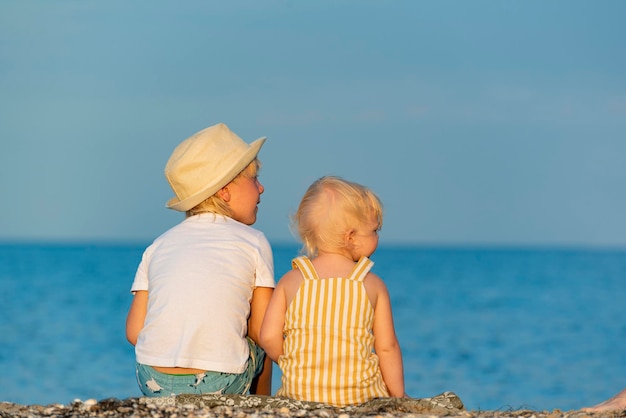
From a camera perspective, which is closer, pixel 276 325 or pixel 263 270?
pixel 276 325

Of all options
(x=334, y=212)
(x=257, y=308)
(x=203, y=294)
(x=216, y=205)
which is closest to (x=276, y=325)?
(x=257, y=308)

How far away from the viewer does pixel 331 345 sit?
4191 millimetres

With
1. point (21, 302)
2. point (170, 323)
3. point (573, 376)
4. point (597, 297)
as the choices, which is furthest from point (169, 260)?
point (597, 297)

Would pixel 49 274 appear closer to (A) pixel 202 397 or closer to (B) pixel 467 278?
(B) pixel 467 278

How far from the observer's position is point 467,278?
50.3 metres

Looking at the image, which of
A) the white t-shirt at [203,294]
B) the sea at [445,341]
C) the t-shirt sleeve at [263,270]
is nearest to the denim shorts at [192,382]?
the white t-shirt at [203,294]

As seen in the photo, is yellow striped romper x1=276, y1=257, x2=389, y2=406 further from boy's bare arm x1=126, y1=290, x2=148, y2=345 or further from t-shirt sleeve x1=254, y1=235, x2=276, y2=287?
boy's bare arm x1=126, y1=290, x2=148, y2=345

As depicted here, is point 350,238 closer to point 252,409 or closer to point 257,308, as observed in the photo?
point 257,308

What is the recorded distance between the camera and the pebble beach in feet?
12.3

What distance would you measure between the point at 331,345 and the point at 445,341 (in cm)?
1932

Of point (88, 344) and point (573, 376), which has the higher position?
point (88, 344)

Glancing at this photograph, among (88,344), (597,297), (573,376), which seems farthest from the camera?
(597,297)

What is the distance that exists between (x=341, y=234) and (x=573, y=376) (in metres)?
14.5

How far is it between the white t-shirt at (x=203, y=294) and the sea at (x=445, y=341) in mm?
3941
